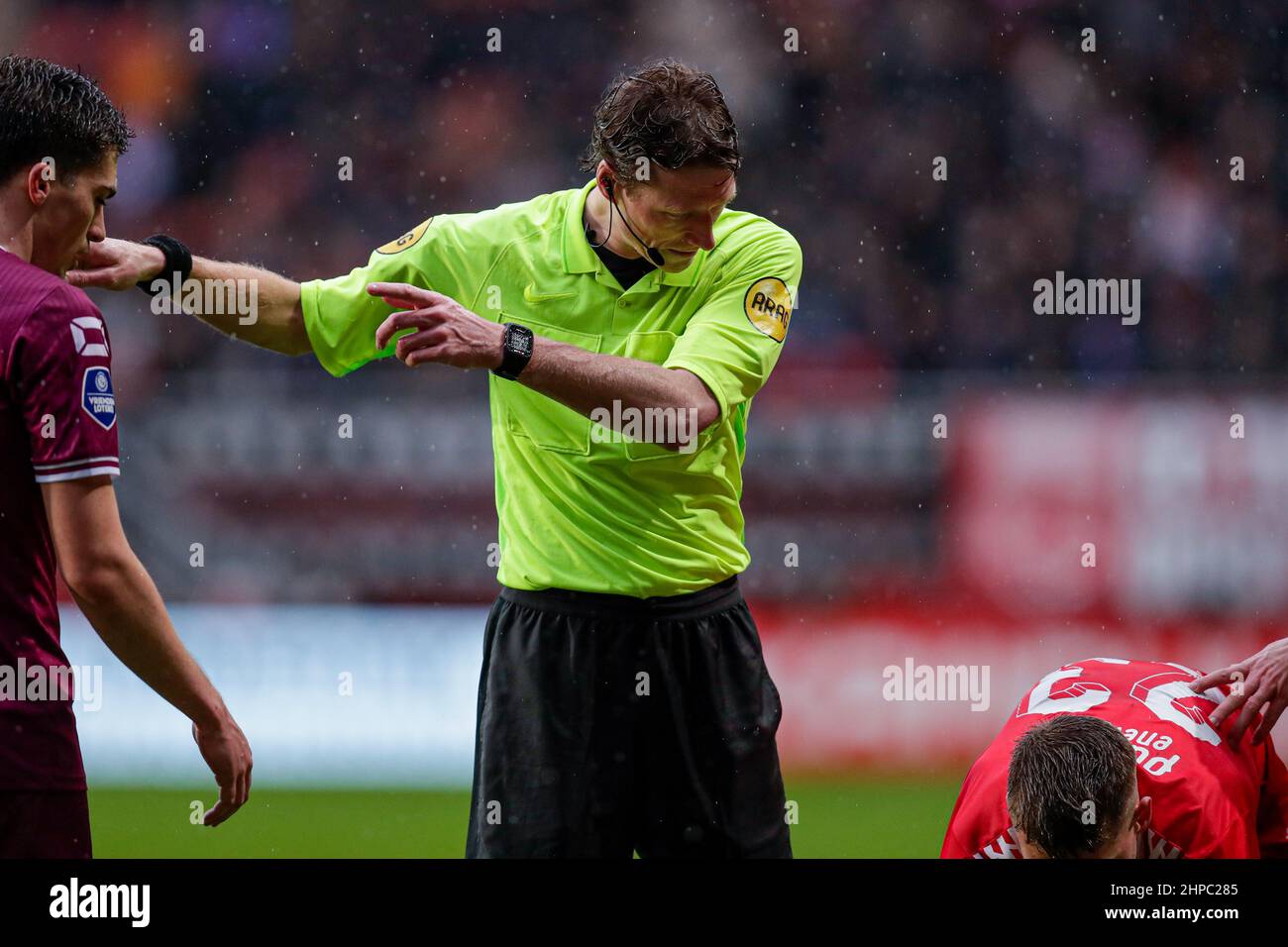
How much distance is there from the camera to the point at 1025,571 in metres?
6.20

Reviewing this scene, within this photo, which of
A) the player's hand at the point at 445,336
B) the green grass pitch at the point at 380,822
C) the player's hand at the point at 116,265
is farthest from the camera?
the green grass pitch at the point at 380,822

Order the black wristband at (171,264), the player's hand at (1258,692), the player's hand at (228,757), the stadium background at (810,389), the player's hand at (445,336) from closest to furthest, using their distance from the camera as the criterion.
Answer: the player's hand at (228,757) → the player's hand at (445,336) → the black wristband at (171,264) → the player's hand at (1258,692) → the stadium background at (810,389)

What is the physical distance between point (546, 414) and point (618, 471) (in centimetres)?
19

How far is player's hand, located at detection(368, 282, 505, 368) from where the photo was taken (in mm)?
2717

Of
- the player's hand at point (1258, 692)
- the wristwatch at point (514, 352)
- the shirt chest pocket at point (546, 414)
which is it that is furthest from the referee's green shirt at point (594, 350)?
the player's hand at point (1258, 692)

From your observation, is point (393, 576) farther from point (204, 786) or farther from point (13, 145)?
point (13, 145)

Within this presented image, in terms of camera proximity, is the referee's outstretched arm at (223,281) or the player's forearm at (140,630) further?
the referee's outstretched arm at (223,281)

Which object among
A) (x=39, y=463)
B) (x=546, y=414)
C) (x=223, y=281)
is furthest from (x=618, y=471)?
(x=39, y=463)

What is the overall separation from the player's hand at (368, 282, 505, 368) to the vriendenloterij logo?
0.56 m

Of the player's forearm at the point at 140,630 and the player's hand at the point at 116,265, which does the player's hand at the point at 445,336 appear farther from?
the player's forearm at the point at 140,630

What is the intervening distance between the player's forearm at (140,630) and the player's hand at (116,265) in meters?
0.76

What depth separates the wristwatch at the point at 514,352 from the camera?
2.74m

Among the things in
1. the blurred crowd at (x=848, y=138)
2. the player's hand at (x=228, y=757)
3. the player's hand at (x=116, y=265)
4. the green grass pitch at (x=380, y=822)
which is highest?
the blurred crowd at (x=848, y=138)

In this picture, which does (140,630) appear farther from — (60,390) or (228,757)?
(60,390)
